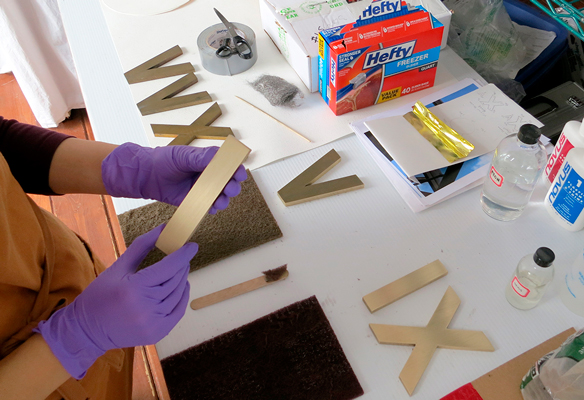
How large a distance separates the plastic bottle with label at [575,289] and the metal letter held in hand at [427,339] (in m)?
0.17

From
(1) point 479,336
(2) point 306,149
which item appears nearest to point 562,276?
(1) point 479,336

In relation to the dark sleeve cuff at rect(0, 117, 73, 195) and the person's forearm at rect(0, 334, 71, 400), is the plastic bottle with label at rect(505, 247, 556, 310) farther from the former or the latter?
the dark sleeve cuff at rect(0, 117, 73, 195)

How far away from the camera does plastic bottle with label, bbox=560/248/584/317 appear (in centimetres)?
71

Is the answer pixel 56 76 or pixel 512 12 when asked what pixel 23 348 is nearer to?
pixel 512 12

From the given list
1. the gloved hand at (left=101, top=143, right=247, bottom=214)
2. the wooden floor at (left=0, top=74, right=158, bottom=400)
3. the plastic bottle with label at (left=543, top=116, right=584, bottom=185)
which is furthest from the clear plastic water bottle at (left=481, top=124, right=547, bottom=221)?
the wooden floor at (left=0, top=74, right=158, bottom=400)

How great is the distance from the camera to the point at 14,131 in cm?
82

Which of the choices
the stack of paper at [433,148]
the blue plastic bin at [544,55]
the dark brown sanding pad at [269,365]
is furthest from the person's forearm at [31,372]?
the blue plastic bin at [544,55]

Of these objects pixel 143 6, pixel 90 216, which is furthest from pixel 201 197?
pixel 90 216

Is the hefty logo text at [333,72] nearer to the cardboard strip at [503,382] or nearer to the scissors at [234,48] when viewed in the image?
the scissors at [234,48]

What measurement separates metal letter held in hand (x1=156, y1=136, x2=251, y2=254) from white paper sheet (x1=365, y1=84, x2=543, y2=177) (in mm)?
395

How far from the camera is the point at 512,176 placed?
834mm

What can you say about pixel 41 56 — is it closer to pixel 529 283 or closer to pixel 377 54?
pixel 377 54

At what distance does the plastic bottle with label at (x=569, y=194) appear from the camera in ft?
2.43

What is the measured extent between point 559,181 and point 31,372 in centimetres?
95
